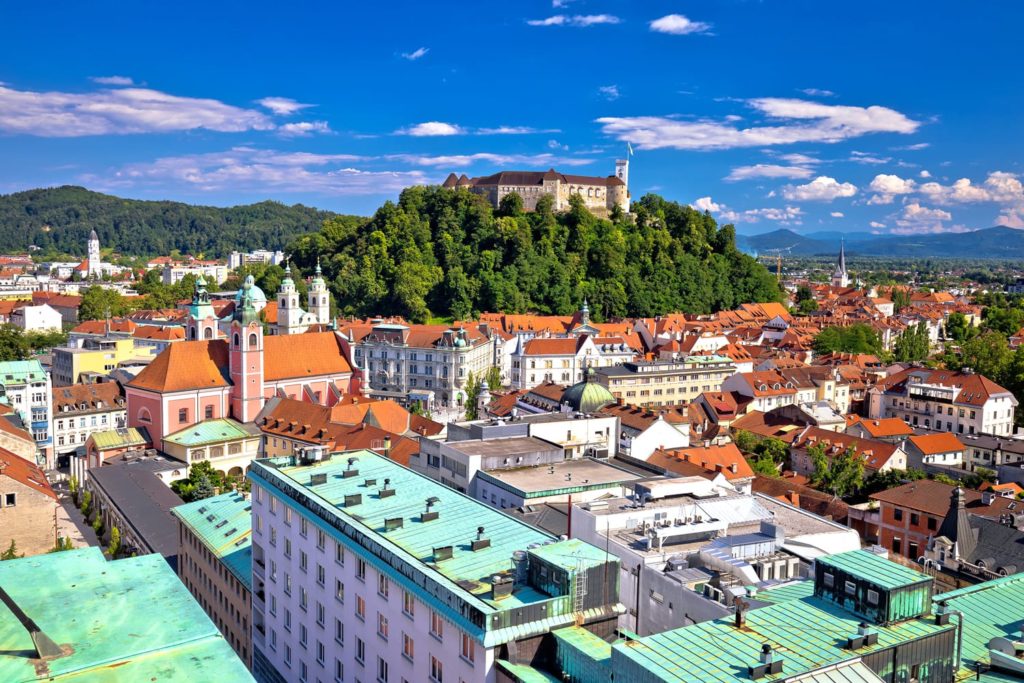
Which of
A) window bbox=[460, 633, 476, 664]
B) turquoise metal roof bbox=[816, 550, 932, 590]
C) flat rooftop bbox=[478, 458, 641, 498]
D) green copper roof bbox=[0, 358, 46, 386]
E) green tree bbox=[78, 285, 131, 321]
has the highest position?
green tree bbox=[78, 285, 131, 321]

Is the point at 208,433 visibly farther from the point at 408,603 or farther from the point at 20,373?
the point at 408,603

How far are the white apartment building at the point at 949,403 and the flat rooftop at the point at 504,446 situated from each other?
42274 millimetres

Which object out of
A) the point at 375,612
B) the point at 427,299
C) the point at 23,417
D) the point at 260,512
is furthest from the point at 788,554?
the point at 427,299

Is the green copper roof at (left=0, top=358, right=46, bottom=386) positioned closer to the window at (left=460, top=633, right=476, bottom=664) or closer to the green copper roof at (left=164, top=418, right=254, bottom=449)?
the green copper roof at (left=164, top=418, right=254, bottom=449)

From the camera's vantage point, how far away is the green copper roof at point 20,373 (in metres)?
54.7

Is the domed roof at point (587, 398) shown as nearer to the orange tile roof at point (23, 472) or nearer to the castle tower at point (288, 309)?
the orange tile roof at point (23, 472)

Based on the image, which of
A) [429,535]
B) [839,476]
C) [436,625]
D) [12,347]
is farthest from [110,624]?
[12,347]

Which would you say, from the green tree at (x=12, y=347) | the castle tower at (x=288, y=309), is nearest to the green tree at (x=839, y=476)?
the castle tower at (x=288, y=309)

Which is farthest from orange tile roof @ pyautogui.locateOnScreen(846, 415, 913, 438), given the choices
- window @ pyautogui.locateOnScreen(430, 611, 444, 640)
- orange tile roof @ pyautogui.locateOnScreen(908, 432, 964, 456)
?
window @ pyautogui.locateOnScreen(430, 611, 444, 640)

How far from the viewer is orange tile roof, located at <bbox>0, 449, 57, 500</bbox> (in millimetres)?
32406

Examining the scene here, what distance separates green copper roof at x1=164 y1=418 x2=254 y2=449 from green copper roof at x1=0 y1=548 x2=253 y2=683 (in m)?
31.2

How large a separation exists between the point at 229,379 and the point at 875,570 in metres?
46.0

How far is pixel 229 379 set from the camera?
181 feet

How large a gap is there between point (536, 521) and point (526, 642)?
27.9 feet
